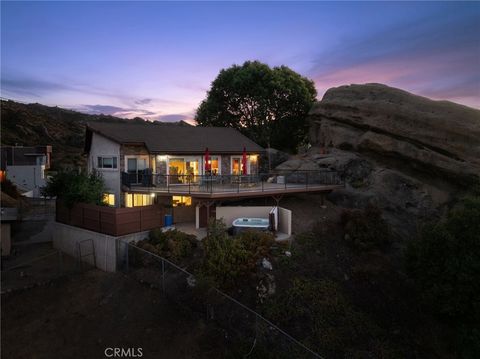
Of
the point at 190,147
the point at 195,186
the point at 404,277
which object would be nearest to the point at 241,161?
the point at 190,147

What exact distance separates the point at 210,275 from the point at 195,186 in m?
8.36

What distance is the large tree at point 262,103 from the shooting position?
124 feet

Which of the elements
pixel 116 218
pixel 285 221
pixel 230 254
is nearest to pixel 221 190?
pixel 285 221

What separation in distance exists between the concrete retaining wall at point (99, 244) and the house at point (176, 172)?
10.7 ft

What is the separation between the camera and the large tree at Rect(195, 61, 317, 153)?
37.9 meters

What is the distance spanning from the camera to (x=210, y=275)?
14.1 m

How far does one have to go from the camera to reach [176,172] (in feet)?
80.7

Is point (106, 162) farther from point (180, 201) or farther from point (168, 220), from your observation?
point (168, 220)

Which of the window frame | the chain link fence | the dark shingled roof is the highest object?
the dark shingled roof

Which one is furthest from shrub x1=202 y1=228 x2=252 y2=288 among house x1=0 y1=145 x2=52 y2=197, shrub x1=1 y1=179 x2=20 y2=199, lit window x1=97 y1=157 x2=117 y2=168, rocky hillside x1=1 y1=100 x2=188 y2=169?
rocky hillside x1=1 y1=100 x2=188 y2=169

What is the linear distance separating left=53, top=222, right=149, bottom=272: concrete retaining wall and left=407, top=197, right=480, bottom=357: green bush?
14.9 metres

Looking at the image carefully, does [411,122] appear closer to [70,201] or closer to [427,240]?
[427,240]

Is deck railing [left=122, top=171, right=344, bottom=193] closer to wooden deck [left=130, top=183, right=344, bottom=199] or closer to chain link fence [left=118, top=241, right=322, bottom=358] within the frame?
wooden deck [left=130, top=183, right=344, bottom=199]

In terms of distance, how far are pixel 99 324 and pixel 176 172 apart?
44.7 ft
